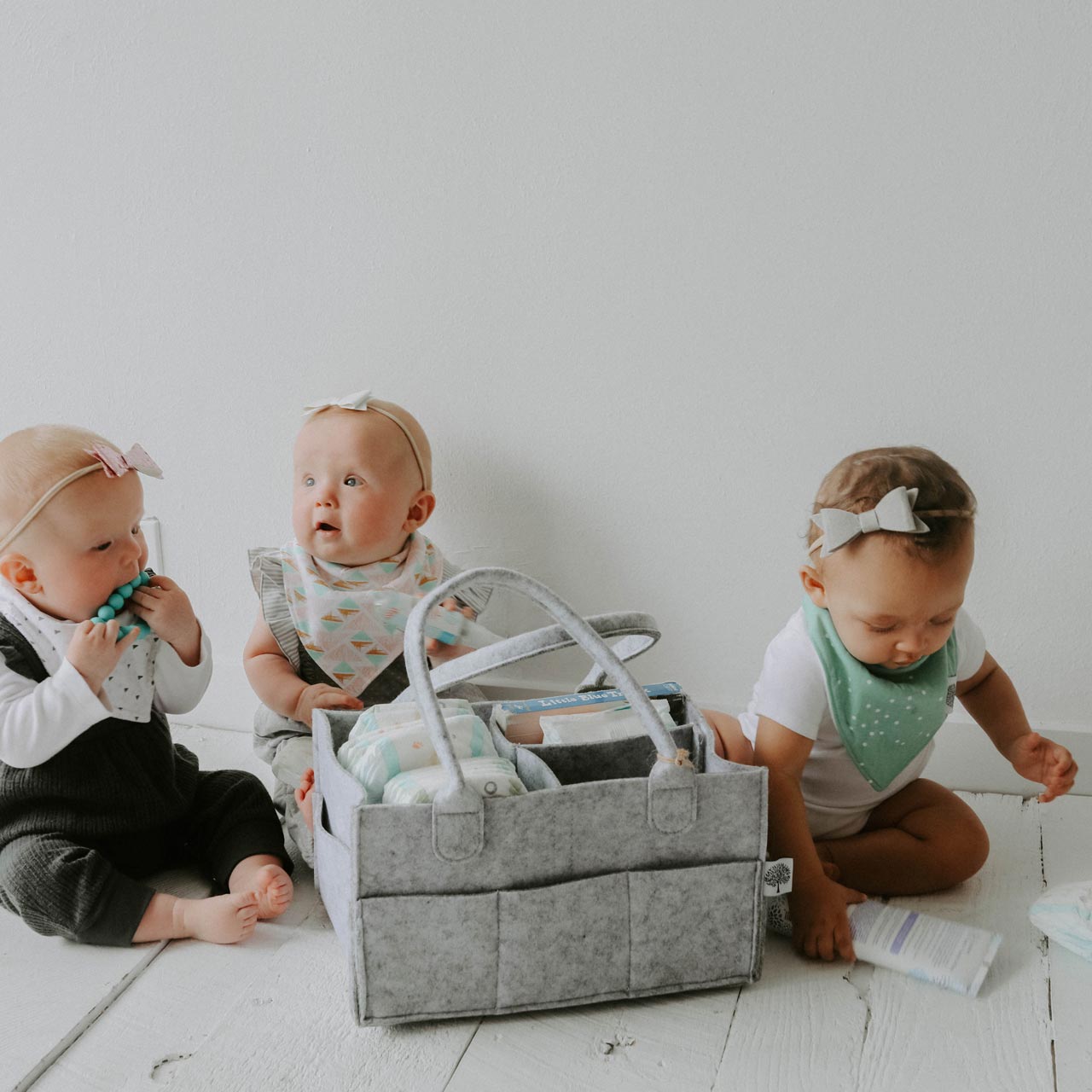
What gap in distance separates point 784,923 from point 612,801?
274 millimetres

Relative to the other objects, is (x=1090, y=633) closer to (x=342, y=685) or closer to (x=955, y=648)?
(x=955, y=648)

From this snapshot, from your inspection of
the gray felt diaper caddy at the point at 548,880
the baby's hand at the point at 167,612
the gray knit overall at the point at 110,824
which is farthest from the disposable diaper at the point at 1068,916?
the baby's hand at the point at 167,612

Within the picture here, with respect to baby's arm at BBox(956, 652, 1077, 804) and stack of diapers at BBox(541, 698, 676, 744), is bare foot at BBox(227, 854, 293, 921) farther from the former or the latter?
baby's arm at BBox(956, 652, 1077, 804)

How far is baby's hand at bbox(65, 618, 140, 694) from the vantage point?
3.78 feet

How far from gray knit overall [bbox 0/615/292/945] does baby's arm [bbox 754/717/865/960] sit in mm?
528

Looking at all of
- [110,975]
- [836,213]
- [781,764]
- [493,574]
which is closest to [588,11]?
[836,213]

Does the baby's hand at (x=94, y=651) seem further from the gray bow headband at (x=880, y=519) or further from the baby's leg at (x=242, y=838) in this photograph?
the gray bow headband at (x=880, y=519)

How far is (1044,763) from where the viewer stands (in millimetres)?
1265

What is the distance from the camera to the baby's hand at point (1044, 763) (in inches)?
48.9

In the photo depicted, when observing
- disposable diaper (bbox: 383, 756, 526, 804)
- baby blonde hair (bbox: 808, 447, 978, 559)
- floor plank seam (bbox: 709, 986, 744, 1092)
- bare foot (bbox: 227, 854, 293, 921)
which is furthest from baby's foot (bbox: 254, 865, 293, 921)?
baby blonde hair (bbox: 808, 447, 978, 559)

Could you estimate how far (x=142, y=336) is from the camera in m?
1.66

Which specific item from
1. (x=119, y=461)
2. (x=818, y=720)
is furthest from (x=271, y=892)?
(x=818, y=720)

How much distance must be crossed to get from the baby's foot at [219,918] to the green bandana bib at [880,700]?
0.61m

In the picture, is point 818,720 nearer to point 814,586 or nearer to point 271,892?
point 814,586
